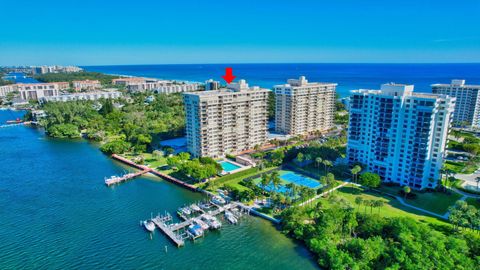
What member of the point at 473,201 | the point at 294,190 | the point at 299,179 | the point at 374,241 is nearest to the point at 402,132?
the point at 473,201

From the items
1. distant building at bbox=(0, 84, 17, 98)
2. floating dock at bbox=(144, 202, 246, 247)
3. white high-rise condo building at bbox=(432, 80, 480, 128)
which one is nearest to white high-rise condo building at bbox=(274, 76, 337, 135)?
white high-rise condo building at bbox=(432, 80, 480, 128)

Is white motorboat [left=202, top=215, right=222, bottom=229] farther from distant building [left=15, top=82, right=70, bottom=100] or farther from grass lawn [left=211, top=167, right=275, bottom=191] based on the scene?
distant building [left=15, top=82, right=70, bottom=100]

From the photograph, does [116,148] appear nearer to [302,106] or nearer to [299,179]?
[299,179]

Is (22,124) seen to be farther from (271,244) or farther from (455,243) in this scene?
(455,243)

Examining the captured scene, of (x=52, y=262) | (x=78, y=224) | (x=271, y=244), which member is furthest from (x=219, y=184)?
(x=52, y=262)

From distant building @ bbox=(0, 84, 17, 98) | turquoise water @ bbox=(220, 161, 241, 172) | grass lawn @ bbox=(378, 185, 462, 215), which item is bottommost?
grass lawn @ bbox=(378, 185, 462, 215)

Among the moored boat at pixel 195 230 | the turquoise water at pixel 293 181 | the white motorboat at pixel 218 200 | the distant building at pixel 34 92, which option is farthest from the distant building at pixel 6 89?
the moored boat at pixel 195 230
